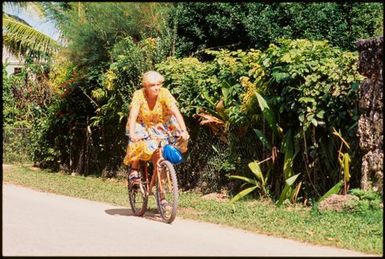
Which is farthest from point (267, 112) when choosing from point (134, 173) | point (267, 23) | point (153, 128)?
point (267, 23)

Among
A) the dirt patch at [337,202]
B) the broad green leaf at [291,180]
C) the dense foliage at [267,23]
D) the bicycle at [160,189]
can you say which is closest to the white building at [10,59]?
the dense foliage at [267,23]

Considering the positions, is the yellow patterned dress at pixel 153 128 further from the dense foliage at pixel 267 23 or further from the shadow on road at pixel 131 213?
the dense foliage at pixel 267 23


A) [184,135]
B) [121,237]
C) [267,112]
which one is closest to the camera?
[121,237]

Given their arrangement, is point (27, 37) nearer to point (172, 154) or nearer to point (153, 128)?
point (153, 128)

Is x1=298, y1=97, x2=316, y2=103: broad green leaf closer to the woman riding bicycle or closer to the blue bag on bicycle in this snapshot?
the woman riding bicycle

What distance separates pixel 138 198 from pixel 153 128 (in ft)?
3.74

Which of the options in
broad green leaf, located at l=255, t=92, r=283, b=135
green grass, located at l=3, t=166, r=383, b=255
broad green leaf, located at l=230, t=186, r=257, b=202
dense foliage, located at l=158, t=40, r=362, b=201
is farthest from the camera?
broad green leaf, located at l=230, t=186, r=257, b=202

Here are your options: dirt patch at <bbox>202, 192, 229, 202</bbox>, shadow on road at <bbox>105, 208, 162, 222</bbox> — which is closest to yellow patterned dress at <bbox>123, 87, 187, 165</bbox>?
shadow on road at <bbox>105, 208, 162, 222</bbox>

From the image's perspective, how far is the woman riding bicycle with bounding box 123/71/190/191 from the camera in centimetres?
870

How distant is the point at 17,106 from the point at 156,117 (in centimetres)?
1819

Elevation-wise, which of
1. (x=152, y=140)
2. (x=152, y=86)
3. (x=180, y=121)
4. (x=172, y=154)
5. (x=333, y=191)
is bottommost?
(x=333, y=191)

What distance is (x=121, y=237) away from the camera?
23.2 feet

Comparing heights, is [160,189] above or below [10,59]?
below

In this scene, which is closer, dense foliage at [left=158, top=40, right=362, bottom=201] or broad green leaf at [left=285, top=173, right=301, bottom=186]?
dense foliage at [left=158, top=40, right=362, bottom=201]
